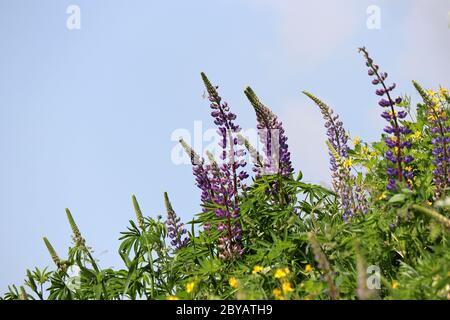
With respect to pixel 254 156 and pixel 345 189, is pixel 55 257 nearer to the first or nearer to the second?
pixel 254 156

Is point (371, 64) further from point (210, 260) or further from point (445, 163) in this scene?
point (210, 260)

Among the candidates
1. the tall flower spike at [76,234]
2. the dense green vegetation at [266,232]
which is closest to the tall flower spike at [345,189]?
the dense green vegetation at [266,232]

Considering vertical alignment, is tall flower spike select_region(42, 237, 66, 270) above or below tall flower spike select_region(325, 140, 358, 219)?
below

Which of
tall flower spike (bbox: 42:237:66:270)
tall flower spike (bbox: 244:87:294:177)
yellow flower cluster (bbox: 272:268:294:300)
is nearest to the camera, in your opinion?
yellow flower cluster (bbox: 272:268:294:300)

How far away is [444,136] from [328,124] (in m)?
1.44

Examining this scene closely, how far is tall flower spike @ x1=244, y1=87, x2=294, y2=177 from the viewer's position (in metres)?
5.59

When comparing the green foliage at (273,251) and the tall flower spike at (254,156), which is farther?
the tall flower spike at (254,156)

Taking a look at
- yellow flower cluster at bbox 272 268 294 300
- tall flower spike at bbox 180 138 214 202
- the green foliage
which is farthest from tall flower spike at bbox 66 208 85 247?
yellow flower cluster at bbox 272 268 294 300

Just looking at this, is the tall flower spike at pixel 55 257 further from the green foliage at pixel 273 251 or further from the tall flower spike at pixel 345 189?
the tall flower spike at pixel 345 189

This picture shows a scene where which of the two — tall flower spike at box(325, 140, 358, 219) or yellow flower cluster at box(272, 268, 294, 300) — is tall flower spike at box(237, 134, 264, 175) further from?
yellow flower cluster at box(272, 268, 294, 300)

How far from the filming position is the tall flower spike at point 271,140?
5.59 meters

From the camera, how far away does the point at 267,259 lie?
4949mm

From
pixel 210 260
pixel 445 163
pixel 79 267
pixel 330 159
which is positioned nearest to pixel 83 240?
pixel 79 267
